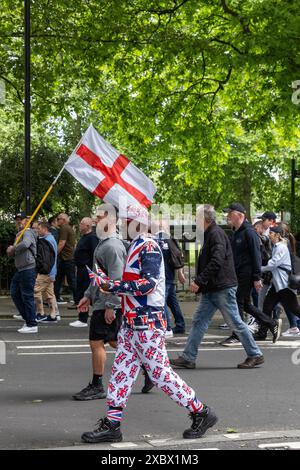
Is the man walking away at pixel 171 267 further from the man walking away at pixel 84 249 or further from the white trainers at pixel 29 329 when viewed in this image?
the white trainers at pixel 29 329

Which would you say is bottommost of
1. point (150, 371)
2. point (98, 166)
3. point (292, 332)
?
point (292, 332)

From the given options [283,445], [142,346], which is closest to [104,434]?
[142,346]

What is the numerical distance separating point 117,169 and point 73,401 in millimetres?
5896

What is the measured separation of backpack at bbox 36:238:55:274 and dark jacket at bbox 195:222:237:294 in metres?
4.50

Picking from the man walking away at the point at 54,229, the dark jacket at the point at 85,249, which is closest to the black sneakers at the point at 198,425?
the dark jacket at the point at 85,249

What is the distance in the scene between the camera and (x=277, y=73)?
1736 cm

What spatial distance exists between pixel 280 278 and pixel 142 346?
20.0 feet

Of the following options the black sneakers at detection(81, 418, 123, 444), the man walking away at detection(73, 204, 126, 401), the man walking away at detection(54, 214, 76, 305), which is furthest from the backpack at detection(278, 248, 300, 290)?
the black sneakers at detection(81, 418, 123, 444)

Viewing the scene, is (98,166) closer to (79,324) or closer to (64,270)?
(79,324)

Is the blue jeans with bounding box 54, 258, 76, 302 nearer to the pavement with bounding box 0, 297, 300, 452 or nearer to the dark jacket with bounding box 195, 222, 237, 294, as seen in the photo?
the pavement with bounding box 0, 297, 300, 452

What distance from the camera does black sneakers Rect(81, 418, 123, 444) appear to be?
6293 millimetres

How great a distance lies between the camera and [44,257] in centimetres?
1389
